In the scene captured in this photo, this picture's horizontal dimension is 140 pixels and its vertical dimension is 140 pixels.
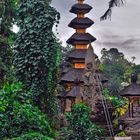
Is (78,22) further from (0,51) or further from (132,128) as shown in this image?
(132,128)

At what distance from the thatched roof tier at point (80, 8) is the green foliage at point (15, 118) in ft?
60.0

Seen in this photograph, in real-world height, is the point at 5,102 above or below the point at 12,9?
below

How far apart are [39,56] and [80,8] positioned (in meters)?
11.3

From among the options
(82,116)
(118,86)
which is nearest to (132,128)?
(82,116)

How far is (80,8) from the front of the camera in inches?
1145

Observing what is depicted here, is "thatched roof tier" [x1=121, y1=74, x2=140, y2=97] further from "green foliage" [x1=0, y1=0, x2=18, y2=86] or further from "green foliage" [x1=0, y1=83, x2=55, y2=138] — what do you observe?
"green foliage" [x1=0, y1=83, x2=55, y2=138]

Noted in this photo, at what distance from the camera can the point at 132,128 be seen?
49.4 feet

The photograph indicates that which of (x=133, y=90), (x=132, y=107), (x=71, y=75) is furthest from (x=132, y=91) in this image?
(x=71, y=75)

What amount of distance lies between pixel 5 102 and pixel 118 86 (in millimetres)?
43024

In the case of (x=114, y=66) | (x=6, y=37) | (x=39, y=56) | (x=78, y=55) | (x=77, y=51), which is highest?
(x=114, y=66)

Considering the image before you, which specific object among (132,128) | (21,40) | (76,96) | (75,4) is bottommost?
(132,128)

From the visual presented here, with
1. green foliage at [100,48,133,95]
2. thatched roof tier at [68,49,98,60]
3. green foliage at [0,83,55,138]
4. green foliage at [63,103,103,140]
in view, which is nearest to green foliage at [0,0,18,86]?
thatched roof tier at [68,49,98,60]

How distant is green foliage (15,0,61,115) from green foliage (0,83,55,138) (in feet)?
23.3

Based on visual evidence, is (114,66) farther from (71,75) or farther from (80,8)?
(71,75)
